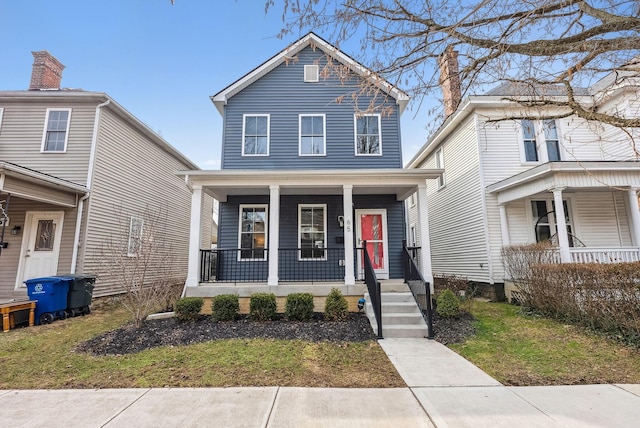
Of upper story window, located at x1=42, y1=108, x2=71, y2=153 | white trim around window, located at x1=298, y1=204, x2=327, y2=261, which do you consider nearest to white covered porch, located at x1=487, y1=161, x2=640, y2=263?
white trim around window, located at x1=298, y1=204, x2=327, y2=261

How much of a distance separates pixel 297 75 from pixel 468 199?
24.7 feet

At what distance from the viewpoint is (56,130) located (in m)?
9.95

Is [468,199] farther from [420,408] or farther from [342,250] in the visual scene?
[420,408]

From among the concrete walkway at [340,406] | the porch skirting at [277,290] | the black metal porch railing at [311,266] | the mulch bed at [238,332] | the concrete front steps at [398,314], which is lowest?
the concrete walkway at [340,406]

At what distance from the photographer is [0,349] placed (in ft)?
17.6

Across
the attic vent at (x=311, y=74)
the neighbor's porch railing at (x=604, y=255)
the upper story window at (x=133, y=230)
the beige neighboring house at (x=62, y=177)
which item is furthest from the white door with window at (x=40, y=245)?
the neighbor's porch railing at (x=604, y=255)

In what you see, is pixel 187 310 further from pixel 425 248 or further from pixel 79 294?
pixel 425 248

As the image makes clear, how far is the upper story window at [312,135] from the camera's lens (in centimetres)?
1033

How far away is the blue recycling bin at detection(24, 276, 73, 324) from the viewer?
7.23 m

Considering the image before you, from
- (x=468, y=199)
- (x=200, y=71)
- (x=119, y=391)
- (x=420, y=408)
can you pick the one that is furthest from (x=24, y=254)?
(x=468, y=199)

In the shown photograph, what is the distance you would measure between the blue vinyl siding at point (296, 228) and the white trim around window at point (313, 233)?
115 millimetres

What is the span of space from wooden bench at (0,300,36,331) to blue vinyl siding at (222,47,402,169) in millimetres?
5849

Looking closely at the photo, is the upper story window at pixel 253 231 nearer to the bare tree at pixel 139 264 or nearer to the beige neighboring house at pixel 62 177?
the bare tree at pixel 139 264

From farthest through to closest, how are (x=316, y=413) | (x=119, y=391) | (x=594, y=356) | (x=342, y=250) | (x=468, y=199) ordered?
(x=468, y=199) < (x=342, y=250) < (x=594, y=356) < (x=119, y=391) < (x=316, y=413)
